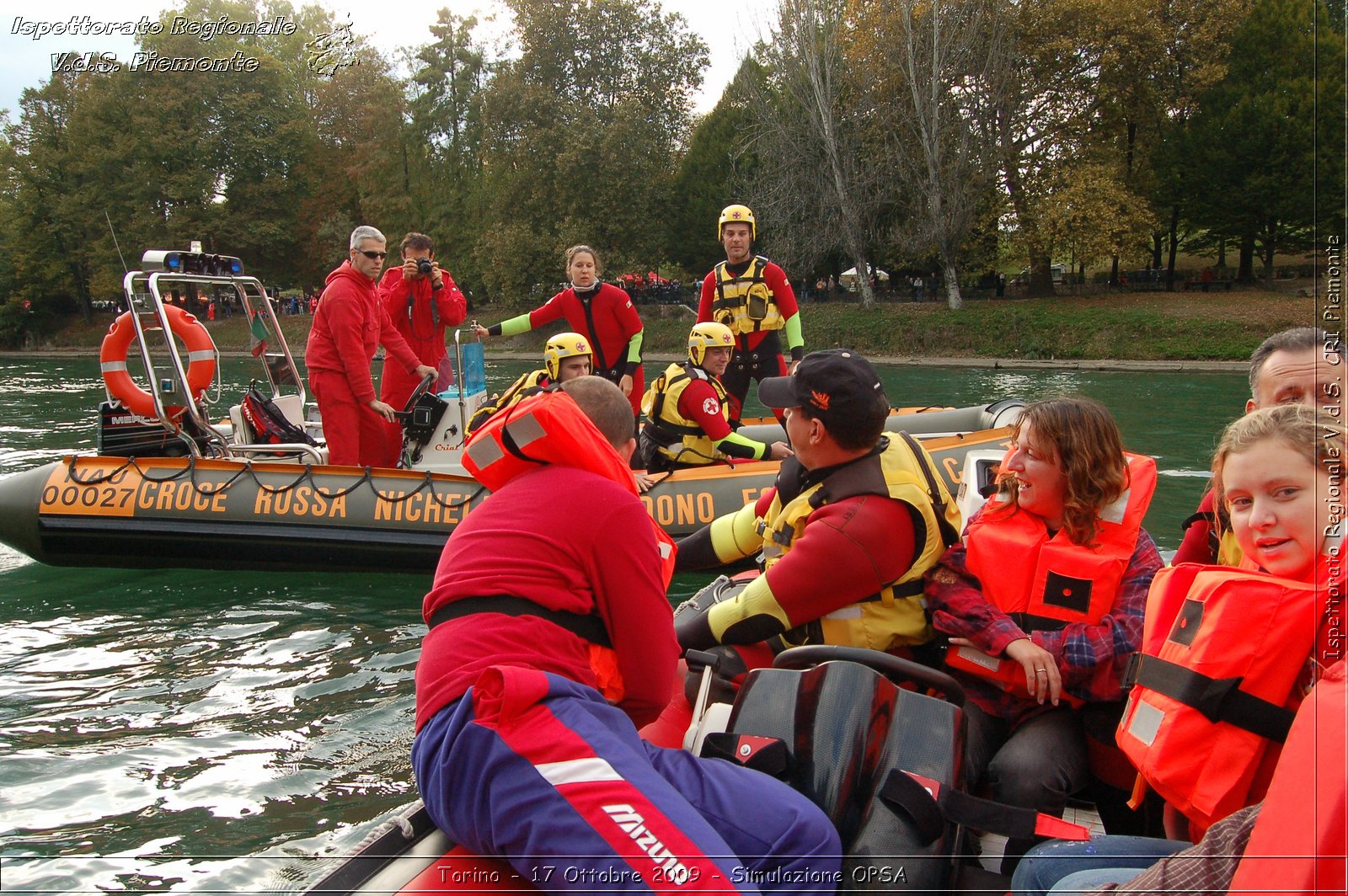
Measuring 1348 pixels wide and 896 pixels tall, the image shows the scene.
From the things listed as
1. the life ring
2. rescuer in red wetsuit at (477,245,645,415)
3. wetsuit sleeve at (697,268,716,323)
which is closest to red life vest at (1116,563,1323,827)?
rescuer in red wetsuit at (477,245,645,415)

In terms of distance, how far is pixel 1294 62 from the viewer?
23.2m

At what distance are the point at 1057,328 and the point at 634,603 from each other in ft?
79.1

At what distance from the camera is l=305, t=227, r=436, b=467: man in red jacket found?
6621mm

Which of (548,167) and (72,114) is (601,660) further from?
(72,114)

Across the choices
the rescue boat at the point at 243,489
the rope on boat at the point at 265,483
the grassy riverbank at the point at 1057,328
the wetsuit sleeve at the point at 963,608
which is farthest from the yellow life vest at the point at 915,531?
the grassy riverbank at the point at 1057,328

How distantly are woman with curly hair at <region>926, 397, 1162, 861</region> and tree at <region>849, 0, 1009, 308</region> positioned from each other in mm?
24754

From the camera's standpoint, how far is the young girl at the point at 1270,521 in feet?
5.57

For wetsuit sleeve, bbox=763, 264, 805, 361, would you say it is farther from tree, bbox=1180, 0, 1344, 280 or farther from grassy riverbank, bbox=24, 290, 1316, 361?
tree, bbox=1180, 0, 1344, 280

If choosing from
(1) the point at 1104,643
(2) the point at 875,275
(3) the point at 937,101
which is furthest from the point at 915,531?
(2) the point at 875,275

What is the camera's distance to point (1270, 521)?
175 cm

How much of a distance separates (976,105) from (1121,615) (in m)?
26.1

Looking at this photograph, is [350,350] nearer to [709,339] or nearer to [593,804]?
[709,339]

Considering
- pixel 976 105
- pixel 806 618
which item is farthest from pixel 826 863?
pixel 976 105

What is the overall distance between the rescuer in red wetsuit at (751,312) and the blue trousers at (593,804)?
5.45 m
